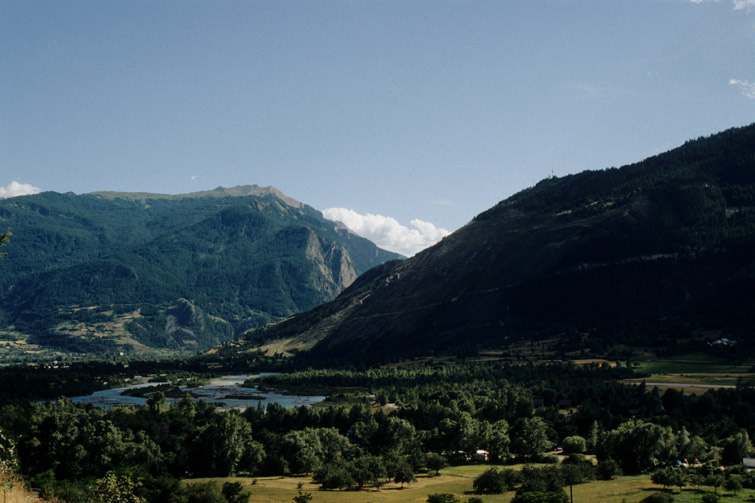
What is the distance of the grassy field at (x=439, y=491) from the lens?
7950 cm

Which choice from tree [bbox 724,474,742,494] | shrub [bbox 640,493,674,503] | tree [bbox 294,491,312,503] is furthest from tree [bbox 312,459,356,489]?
tree [bbox 724,474,742,494]

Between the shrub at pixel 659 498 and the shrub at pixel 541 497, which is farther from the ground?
the shrub at pixel 541 497

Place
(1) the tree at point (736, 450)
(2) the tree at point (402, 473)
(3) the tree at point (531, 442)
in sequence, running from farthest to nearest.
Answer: (3) the tree at point (531, 442) < (1) the tree at point (736, 450) < (2) the tree at point (402, 473)

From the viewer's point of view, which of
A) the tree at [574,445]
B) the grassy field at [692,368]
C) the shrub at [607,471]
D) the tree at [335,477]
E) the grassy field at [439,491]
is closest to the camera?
the grassy field at [439,491]

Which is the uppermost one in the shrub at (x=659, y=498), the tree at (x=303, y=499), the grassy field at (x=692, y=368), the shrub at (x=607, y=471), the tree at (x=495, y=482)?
the tree at (x=303, y=499)

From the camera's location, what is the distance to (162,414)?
135250 mm

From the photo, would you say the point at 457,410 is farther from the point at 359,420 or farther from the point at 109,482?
the point at 109,482

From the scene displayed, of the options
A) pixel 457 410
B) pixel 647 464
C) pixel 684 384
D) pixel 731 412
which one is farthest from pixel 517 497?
pixel 684 384

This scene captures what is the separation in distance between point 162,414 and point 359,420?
133 ft

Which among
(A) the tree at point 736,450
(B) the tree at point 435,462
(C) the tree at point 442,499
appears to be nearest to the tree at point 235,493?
(C) the tree at point 442,499

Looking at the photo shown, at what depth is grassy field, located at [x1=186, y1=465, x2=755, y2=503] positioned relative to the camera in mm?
79500

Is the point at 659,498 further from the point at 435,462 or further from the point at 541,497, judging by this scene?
the point at 435,462

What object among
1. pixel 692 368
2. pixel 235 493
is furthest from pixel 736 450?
pixel 692 368

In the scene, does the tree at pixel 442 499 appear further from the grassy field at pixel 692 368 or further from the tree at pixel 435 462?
the grassy field at pixel 692 368
